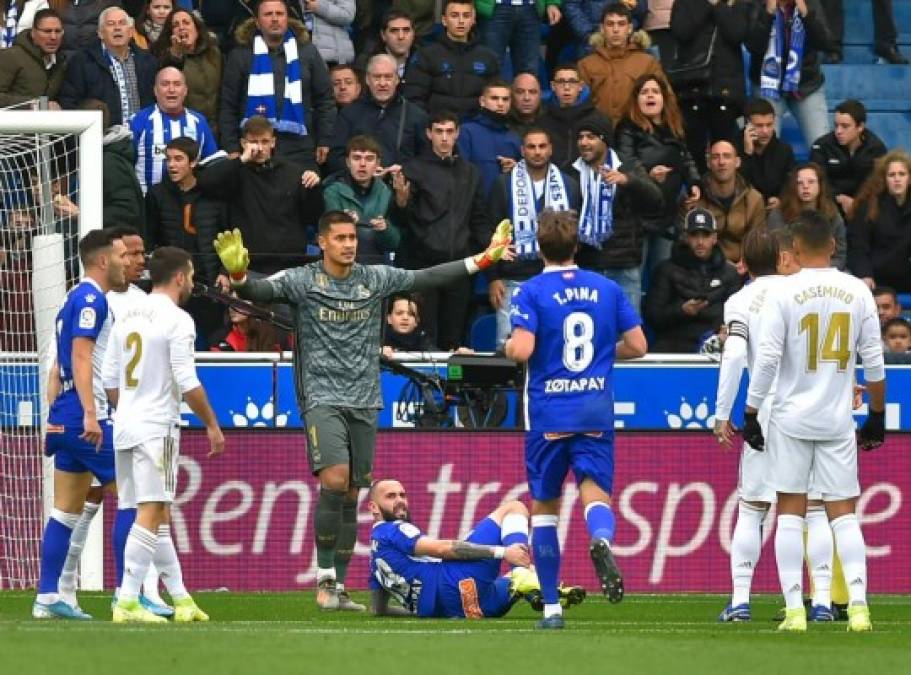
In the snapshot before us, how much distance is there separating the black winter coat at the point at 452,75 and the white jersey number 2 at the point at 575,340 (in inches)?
308

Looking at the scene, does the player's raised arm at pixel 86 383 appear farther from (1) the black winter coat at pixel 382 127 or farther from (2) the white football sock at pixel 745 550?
(1) the black winter coat at pixel 382 127

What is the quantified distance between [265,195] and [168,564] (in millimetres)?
5705

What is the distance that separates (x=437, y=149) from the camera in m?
17.9

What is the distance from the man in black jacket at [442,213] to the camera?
1783 centimetres

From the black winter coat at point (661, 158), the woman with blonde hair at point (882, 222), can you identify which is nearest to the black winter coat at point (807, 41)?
the woman with blonde hair at point (882, 222)

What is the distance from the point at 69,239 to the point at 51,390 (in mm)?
3091

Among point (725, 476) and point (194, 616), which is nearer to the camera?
point (194, 616)

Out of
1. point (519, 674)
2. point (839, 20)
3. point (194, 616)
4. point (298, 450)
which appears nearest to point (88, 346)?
point (194, 616)

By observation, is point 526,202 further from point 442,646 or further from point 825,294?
point 442,646

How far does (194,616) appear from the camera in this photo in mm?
12203

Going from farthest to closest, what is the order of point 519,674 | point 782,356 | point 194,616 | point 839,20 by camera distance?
point 839,20 → point 194,616 → point 782,356 → point 519,674

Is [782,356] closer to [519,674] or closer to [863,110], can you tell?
[519,674]

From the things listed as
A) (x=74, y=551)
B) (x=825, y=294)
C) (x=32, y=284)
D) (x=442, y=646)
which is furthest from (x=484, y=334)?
(x=442, y=646)

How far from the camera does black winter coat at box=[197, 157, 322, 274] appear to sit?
17.2 m
